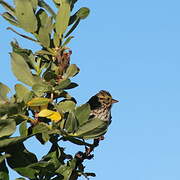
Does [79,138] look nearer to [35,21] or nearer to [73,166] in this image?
[73,166]

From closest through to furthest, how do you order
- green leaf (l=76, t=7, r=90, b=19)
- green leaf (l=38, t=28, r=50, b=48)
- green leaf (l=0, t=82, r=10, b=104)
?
1. green leaf (l=0, t=82, r=10, b=104)
2. green leaf (l=38, t=28, r=50, b=48)
3. green leaf (l=76, t=7, r=90, b=19)

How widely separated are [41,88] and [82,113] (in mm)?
155

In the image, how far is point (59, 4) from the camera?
5.26 ft

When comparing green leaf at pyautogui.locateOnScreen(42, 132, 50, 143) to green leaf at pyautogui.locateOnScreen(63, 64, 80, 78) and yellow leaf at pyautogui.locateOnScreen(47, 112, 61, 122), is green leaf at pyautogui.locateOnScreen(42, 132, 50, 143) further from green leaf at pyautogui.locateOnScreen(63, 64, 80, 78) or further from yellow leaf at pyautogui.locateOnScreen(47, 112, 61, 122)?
green leaf at pyautogui.locateOnScreen(63, 64, 80, 78)

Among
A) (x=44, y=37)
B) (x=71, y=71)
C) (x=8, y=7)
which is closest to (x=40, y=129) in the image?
(x=71, y=71)

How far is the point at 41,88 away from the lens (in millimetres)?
1339

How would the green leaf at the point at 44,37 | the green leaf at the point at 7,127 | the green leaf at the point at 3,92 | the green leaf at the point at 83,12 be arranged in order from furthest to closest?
the green leaf at the point at 83,12
the green leaf at the point at 44,37
the green leaf at the point at 3,92
the green leaf at the point at 7,127

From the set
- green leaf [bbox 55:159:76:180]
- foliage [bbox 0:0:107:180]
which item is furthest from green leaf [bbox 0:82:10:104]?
green leaf [bbox 55:159:76:180]

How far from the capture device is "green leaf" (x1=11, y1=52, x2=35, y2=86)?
4.40ft

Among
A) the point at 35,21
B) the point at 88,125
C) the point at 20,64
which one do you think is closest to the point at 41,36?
the point at 35,21

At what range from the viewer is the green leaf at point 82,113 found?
1.28m

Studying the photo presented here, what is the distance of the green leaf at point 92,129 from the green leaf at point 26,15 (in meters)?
0.40

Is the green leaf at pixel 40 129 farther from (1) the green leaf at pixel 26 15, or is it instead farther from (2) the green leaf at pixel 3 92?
(1) the green leaf at pixel 26 15

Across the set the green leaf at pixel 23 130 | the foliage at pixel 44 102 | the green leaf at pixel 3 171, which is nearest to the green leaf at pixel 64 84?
the foliage at pixel 44 102
